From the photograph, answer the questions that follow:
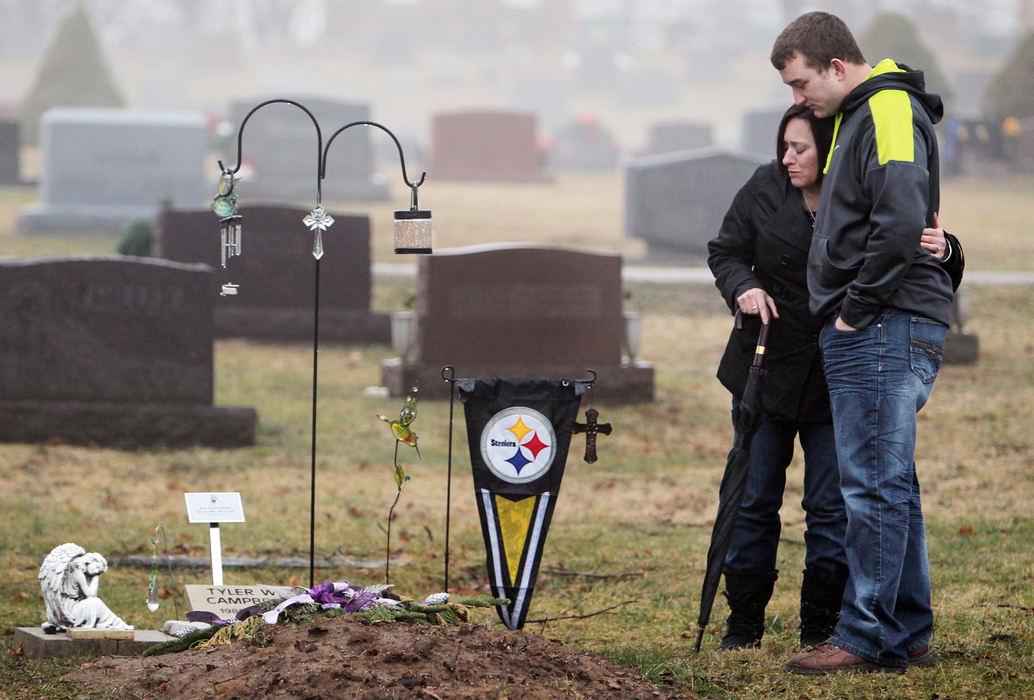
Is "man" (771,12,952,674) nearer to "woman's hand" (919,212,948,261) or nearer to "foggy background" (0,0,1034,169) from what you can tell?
"woman's hand" (919,212,948,261)

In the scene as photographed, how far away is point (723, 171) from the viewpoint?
706 inches

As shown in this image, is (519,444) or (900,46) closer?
(519,444)

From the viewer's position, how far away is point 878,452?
394 cm

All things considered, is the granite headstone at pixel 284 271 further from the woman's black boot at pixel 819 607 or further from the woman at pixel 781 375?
the woman's black boot at pixel 819 607

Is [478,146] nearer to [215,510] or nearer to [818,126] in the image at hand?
[215,510]

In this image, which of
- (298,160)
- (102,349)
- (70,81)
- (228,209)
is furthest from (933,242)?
(70,81)

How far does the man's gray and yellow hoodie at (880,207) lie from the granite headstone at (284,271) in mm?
9123

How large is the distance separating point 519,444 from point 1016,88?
26.3 m

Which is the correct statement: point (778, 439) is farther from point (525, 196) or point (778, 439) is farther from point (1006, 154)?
point (1006, 154)

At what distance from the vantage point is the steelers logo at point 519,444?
182 inches

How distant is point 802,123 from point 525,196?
838 inches

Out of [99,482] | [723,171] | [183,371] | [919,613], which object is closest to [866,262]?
[919,613]

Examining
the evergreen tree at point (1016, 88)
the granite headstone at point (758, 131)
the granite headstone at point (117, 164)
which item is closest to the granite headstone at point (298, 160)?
the granite headstone at point (117, 164)

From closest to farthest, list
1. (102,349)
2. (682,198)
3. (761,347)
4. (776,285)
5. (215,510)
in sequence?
(761,347), (776,285), (215,510), (102,349), (682,198)
